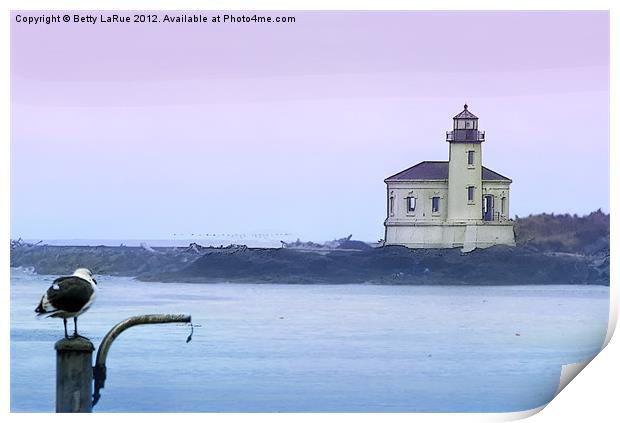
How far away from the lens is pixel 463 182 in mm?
5109

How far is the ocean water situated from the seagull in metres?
0.51

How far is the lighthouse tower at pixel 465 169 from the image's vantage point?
189 inches

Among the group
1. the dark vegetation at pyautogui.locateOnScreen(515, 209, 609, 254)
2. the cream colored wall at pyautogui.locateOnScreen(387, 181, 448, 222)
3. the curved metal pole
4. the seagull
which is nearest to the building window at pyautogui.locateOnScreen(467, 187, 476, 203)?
the cream colored wall at pyautogui.locateOnScreen(387, 181, 448, 222)

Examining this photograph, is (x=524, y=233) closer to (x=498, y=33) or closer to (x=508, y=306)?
(x=508, y=306)

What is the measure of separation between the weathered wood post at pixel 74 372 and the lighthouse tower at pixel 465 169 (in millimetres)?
1862

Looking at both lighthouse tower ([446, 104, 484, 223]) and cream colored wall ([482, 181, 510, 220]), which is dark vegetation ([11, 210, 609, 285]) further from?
lighthouse tower ([446, 104, 484, 223])

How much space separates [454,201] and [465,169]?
0.85ft

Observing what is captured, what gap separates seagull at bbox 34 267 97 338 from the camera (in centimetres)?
421

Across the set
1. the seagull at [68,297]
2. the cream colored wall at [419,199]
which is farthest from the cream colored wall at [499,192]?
the seagull at [68,297]

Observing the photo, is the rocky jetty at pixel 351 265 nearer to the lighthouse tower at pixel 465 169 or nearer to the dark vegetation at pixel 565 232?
the dark vegetation at pixel 565 232

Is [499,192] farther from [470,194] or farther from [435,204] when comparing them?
[435,204]
